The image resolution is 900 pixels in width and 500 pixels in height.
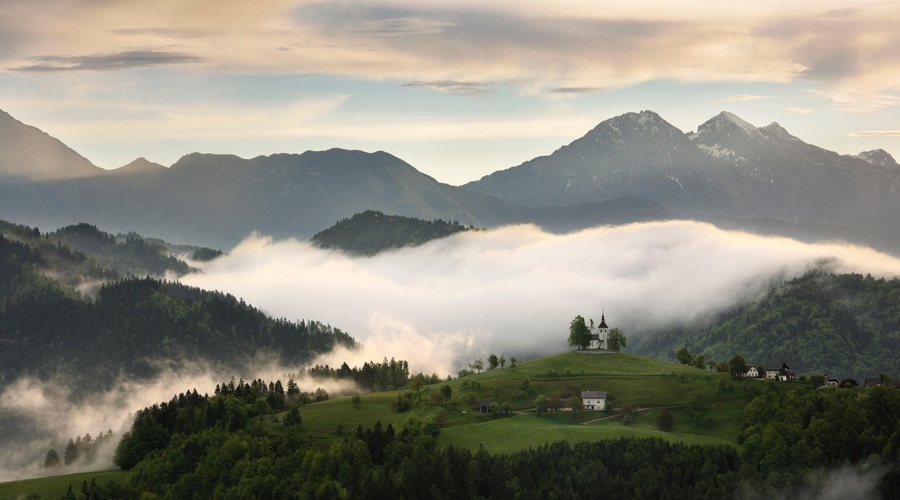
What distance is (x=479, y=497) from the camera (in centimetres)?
19988

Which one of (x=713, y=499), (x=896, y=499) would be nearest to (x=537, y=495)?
(x=713, y=499)

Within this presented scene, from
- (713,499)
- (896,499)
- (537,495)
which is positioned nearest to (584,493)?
(537,495)

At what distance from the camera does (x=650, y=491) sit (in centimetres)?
19675

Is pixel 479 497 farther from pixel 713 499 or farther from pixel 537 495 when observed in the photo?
pixel 713 499

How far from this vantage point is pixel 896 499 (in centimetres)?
19912

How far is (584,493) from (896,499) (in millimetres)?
54837

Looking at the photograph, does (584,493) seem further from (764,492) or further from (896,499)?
(896,499)

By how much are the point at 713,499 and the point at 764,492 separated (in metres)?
11.4

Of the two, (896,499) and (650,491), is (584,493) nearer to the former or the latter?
(650,491)

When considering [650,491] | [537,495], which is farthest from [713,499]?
[537,495]

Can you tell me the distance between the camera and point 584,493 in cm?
19712

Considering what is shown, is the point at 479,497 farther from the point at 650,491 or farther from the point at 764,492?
the point at 764,492

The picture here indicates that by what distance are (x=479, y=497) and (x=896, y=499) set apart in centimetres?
7289

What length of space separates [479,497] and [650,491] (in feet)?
97.3
